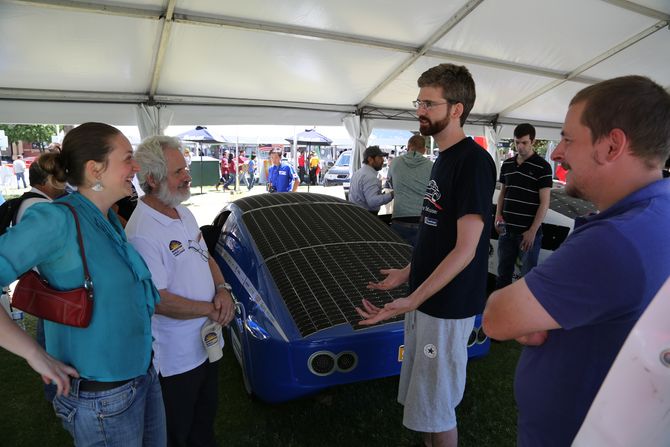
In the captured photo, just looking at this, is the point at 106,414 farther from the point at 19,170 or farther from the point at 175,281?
the point at 19,170

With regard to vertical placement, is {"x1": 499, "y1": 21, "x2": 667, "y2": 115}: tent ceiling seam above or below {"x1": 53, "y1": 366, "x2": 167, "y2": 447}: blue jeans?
above

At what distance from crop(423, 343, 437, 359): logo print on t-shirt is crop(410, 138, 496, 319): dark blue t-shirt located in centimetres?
15

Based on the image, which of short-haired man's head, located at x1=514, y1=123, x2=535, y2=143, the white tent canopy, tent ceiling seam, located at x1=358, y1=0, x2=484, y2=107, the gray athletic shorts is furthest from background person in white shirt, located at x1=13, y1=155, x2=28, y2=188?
the gray athletic shorts

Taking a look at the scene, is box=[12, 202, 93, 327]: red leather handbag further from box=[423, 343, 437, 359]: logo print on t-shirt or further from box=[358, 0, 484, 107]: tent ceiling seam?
box=[358, 0, 484, 107]: tent ceiling seam

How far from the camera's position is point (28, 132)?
113 feet

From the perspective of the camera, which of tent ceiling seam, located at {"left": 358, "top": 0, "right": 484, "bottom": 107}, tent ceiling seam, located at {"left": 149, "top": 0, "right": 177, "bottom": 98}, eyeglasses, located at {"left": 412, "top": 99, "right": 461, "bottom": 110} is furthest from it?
tent ceiling seam, located at {"left": 358, "top": 0, "right": 484, "bottom": 107}

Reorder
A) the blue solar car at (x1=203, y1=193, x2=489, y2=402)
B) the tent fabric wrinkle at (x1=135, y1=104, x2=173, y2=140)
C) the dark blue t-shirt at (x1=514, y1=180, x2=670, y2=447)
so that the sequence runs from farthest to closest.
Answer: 1. the tent fabric wrinkle at (x1=135, y1=104, x2=173, y2=140)
2. the blue solar car at (x1=203, y1=193, x2=489, y2=402)
3. the dark blue t-shirt at (x1=514, y1=180, x2=670, y2=447)

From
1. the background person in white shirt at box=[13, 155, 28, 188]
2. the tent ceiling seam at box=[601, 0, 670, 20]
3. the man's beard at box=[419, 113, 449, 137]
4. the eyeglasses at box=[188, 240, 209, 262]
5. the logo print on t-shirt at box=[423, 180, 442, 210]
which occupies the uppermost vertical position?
the tent ceiling seam at box=[601, 0, 670, 20]

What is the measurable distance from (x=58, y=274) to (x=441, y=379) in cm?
160

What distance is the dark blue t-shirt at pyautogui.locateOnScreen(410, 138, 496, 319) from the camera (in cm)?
179

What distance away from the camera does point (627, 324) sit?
90 centimetres

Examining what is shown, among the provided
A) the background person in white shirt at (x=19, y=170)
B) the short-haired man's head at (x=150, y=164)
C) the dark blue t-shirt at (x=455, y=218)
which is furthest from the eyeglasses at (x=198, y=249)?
the background person in white shirt at (x=19, y=170)

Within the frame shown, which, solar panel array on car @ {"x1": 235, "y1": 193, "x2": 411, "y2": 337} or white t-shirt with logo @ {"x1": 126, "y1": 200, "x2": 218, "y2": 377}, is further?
solar panel array on car @ {"x1": 235, "y1": 193, "x2": 411, "y2": 337}

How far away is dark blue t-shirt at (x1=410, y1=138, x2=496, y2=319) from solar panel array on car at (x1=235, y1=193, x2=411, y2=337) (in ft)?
2.22
